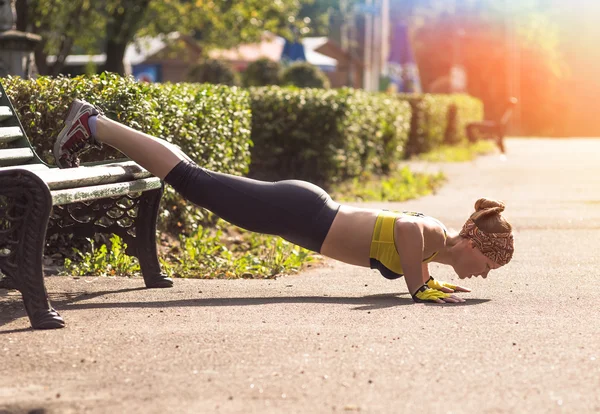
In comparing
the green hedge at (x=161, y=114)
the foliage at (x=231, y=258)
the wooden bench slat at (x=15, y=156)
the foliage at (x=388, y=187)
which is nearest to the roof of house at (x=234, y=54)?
the foliage at (x=388, y=187)

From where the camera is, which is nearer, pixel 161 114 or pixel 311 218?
pixel 311 218

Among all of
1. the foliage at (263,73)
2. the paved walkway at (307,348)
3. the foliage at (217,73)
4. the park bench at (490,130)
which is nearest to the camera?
the paved walkway at (307,348)

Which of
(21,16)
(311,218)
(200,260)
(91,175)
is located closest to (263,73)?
(21,16)

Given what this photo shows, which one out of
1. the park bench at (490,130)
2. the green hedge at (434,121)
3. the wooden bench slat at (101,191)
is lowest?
the park bench at (490,130)

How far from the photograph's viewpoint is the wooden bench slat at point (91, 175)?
18.3 feet

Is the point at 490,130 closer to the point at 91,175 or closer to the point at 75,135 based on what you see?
the point at 75,135

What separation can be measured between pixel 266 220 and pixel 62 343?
64.0 inches

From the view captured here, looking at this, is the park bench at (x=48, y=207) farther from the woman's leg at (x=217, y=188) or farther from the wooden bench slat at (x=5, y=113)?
the woman's leg at (x=217, y=188)

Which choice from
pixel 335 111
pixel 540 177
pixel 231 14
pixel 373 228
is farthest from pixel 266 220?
pixel 231 14

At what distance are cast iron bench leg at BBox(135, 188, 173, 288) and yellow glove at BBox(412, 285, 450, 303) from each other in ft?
5.37

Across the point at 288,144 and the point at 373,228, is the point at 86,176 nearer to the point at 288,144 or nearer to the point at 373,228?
the point at 373,228

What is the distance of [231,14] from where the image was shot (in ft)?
92.9

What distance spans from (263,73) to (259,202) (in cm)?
2972

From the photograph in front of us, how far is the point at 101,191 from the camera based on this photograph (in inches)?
234
